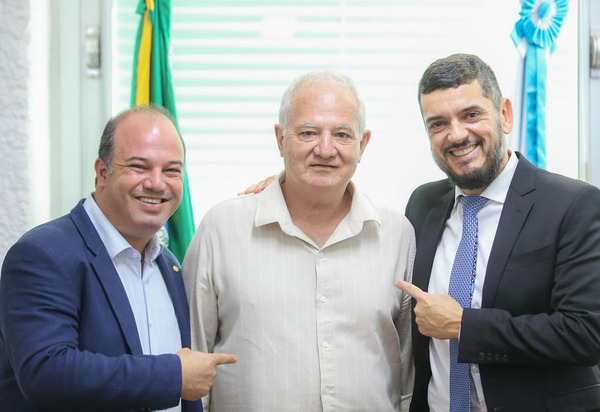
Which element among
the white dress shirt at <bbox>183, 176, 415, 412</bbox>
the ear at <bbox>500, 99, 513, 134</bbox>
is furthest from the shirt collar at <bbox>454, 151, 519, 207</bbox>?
the white dress shirt at <bbox>183, 176, 415, 412</bbox>

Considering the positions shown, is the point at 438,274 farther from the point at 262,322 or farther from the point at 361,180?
the point at 361,180

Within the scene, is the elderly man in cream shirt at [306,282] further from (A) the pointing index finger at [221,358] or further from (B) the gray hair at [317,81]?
(A) the pointing index finger at [221,358]

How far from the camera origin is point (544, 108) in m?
2.63

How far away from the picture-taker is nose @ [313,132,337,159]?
6.01ft

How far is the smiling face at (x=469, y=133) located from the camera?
183 centimetres

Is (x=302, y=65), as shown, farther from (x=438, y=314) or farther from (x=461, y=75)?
(x=438, y=314)

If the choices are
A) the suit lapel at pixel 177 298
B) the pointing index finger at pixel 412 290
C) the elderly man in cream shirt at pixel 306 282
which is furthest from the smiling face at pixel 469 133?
the suit lapel at pixel 177 298

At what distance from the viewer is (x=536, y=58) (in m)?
2.63

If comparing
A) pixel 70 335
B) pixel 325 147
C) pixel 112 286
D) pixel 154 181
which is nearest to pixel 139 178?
pixel 154 181

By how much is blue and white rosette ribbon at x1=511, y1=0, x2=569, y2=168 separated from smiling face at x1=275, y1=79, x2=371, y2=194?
108cm

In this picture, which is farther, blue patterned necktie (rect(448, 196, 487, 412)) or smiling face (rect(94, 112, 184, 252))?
blue patterned necktie (rect(448, 196, 487, 412))

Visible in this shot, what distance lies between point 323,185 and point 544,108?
50.4 inches

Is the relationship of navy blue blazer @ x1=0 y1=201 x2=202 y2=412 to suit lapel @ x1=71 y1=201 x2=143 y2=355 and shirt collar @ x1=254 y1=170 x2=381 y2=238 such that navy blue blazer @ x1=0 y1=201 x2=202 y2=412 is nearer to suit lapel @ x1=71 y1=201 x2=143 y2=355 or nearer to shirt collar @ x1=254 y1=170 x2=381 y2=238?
suit lapel @ x1=71 y1=201 x2=143 y2=355

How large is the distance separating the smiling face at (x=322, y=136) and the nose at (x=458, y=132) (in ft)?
0.93
